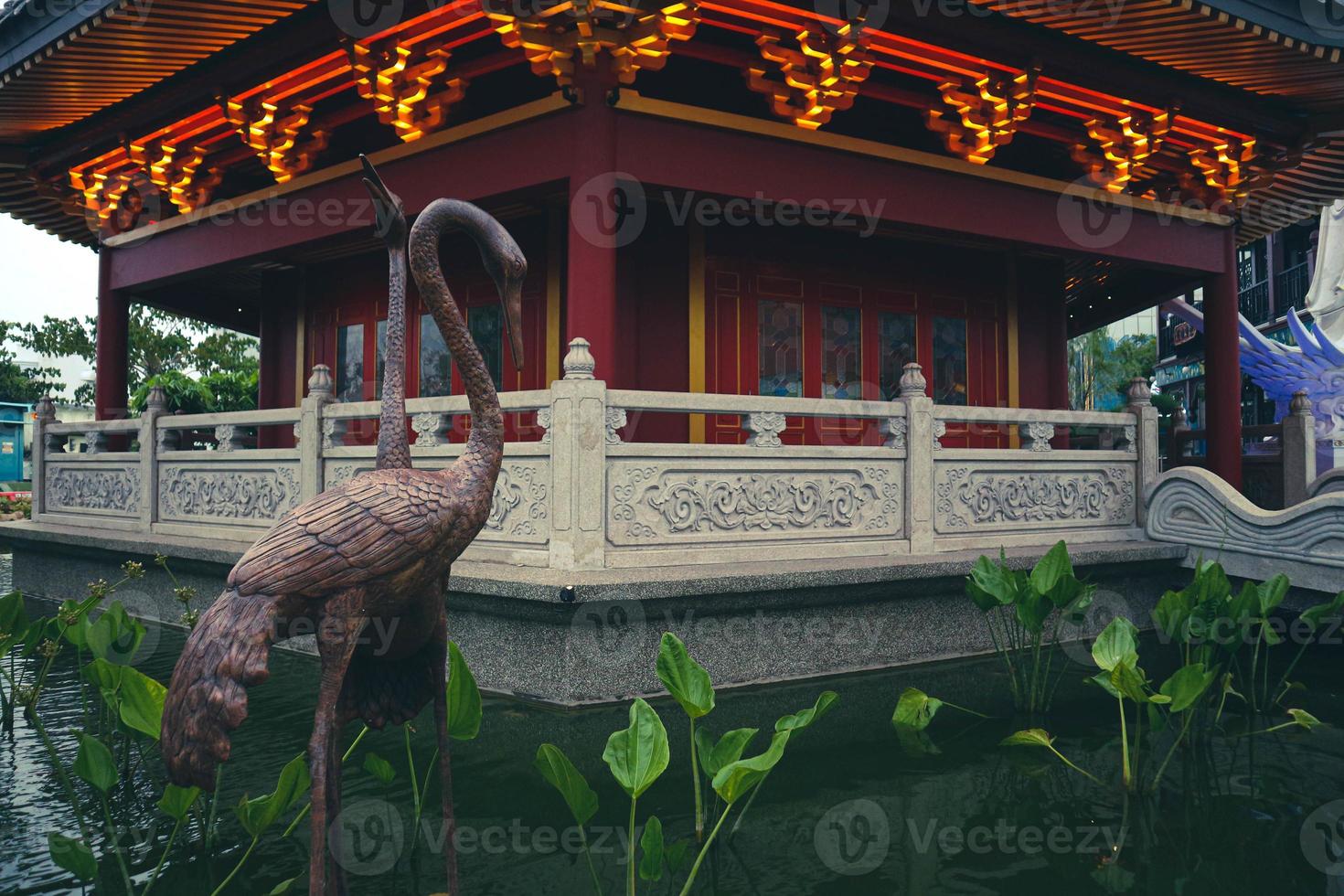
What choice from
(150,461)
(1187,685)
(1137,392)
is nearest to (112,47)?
(150,461)

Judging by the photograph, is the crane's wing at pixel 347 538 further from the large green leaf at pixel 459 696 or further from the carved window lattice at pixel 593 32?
the carved window lattice at pixel 593 32

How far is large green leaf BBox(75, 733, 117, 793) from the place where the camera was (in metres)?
2.43

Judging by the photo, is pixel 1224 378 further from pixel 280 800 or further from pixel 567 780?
pixel 280 800

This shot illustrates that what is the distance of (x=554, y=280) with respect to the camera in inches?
307

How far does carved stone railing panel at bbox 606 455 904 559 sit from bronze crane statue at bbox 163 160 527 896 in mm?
2430

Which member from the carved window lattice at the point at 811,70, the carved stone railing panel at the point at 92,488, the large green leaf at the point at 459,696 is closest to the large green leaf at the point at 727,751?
the large green leaf at the point at 459,696

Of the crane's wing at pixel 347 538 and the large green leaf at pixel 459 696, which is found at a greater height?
the crane's wing at pixel 347 538

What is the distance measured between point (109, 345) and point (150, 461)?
9.07ft

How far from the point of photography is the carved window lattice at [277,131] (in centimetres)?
687

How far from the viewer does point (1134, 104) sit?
23.3 feet

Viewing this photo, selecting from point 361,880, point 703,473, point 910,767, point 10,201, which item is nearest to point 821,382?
point 703,473

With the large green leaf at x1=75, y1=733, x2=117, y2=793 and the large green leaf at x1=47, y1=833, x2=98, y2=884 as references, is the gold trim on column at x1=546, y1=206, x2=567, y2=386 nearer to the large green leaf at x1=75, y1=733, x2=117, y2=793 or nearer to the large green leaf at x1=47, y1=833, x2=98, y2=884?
the large green leaf at x1=75, y1=733, x2=117, y2=793

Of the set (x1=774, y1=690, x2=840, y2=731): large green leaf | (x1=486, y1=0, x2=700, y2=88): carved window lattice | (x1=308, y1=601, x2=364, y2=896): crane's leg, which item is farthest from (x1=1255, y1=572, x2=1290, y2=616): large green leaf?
(x1=486, y1=0, x2=700, y2=88): carved window lattice

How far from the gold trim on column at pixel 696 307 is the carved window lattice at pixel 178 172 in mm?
4832
